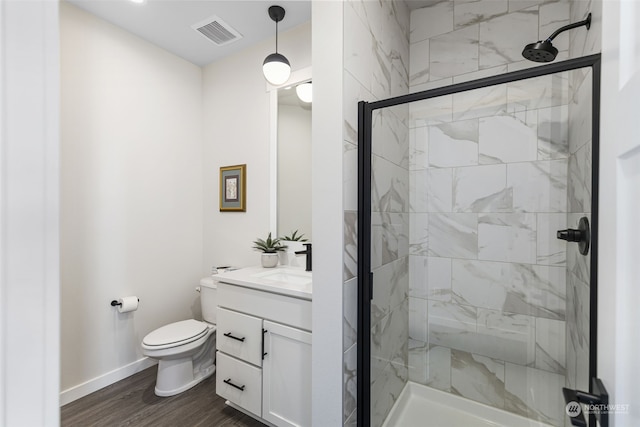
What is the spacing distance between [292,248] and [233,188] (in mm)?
795

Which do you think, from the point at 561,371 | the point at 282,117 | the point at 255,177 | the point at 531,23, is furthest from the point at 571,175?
the point at 255,177

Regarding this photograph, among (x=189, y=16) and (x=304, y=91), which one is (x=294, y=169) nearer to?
(x=304, y=91)

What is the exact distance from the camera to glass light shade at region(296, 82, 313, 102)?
7.18 ft

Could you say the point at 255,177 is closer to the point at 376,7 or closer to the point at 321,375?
the point at 376,7

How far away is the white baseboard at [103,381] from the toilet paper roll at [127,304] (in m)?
0.46

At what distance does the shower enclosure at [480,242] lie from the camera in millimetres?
1081

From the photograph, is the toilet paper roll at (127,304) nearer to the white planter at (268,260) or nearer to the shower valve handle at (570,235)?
the white planter at (268,260)

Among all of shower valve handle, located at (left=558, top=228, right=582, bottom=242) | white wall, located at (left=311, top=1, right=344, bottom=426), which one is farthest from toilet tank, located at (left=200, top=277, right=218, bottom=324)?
shower valve handle, located at (left=558, top=228, right=582, bottom=242)

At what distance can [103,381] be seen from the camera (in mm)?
2084

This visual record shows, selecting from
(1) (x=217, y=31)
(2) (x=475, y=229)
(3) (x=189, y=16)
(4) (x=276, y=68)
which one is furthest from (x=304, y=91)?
(2) (x=475, y=229)

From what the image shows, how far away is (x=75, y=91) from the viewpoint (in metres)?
1.97

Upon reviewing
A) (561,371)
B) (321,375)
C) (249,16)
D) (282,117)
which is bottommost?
(321,375)

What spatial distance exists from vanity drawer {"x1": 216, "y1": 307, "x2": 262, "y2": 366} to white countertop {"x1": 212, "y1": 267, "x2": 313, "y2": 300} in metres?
0.19

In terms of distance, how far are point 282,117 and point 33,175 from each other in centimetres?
212
